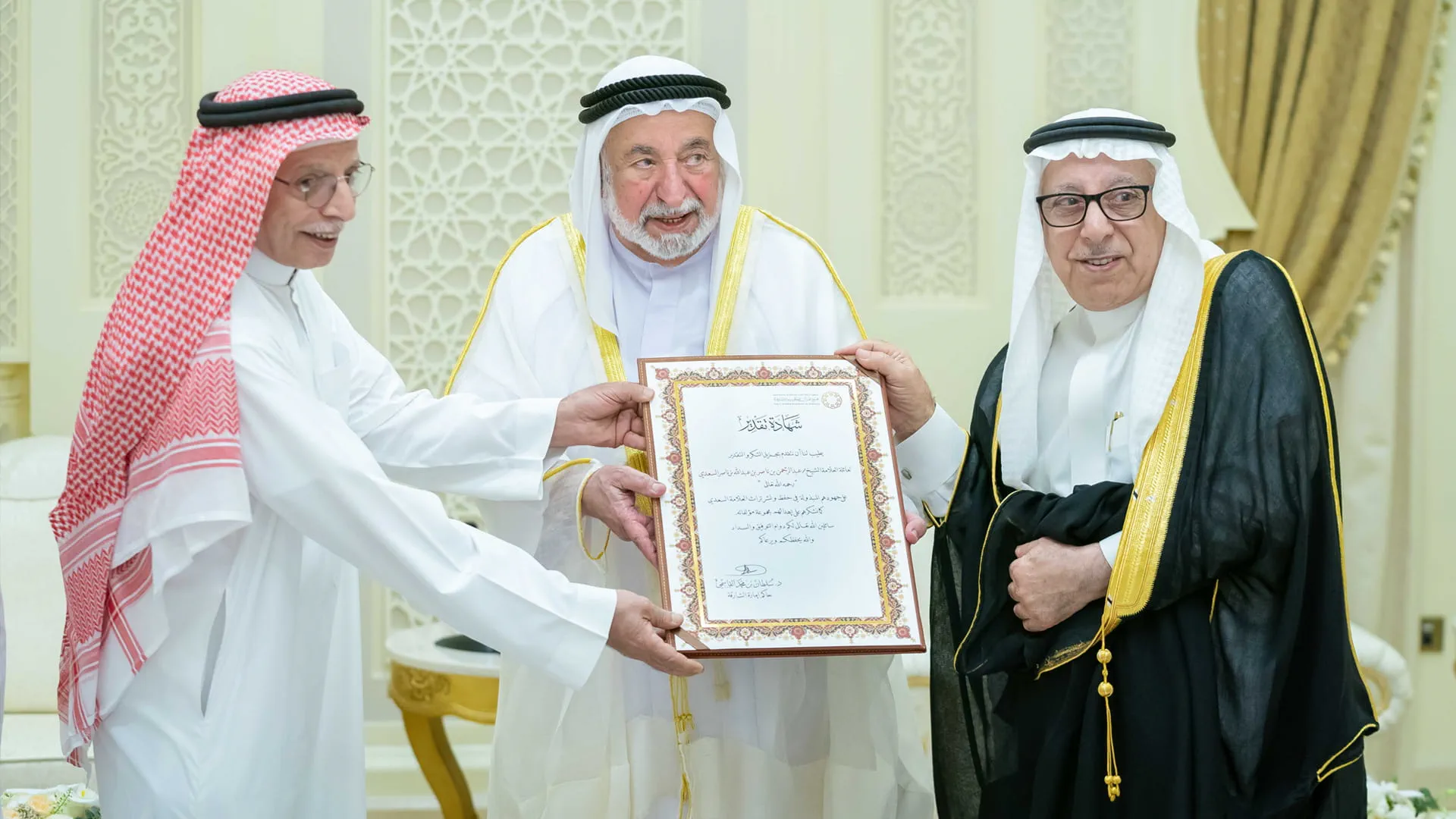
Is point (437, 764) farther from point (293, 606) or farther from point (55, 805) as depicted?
point (293, 606)

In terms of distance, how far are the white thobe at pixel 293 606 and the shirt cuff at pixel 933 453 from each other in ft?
2.49

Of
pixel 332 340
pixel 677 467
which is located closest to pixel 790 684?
pixel 677 467

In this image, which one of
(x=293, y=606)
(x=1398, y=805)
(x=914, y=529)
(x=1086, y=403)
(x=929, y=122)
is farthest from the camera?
(x=929, y=122)

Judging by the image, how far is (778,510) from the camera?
2.59m

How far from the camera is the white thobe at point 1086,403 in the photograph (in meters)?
2.47

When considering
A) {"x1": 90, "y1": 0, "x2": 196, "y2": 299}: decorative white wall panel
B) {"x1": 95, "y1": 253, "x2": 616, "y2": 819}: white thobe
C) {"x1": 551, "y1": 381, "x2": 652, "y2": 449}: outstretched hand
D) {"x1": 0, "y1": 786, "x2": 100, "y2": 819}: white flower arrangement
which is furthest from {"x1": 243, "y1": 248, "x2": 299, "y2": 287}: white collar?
{"x1": 90, "y1": 0, "x2": 196, "y2": 299}: decorative white wall panel

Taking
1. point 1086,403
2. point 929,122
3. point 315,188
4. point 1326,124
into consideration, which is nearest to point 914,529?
point 1086,403

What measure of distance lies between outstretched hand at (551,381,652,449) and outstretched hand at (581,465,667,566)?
0.07 meters

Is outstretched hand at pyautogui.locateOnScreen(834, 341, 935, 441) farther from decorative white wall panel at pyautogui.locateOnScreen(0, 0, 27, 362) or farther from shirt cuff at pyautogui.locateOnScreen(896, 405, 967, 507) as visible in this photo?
decorative white wall panel at pyautogui.locateOnScreen(0, 0, 27, 362)

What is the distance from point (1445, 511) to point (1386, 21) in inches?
70.0

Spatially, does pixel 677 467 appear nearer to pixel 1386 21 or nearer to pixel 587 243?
pixel 587 243

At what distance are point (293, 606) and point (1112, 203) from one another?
1567 mm

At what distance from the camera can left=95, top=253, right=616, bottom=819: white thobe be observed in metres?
2.15
